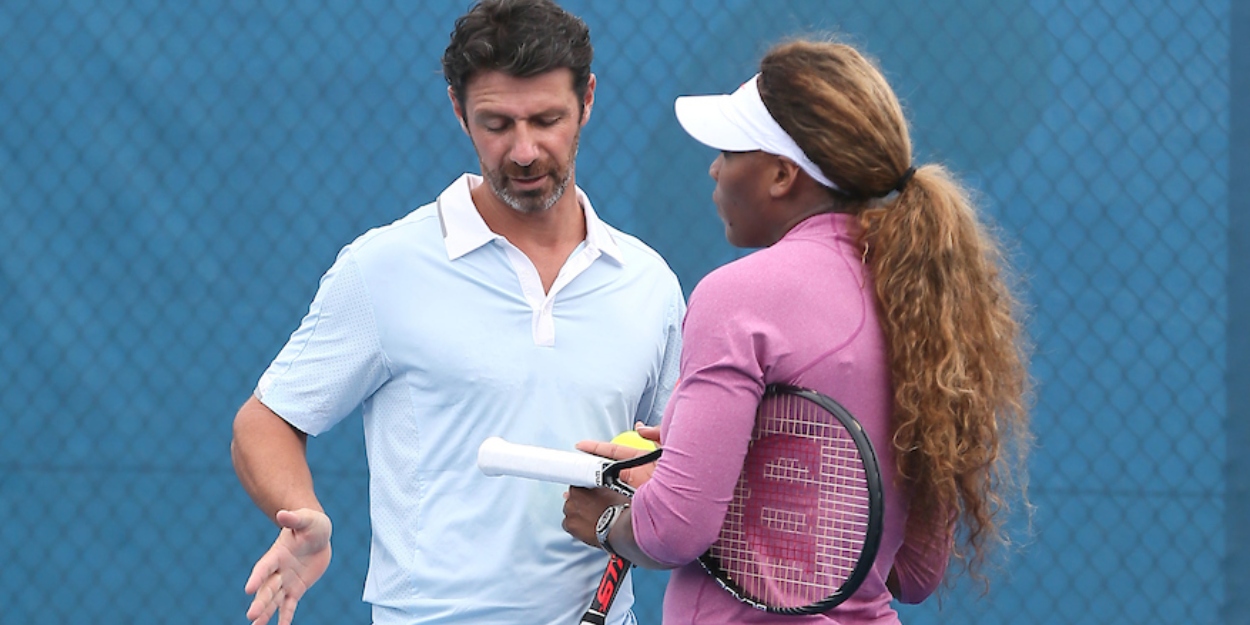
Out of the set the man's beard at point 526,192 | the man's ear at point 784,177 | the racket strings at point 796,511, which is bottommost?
the racket strings at point 796,511

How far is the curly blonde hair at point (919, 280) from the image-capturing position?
1.22m

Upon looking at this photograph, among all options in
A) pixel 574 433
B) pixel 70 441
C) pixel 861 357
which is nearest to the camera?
pixel 861 357

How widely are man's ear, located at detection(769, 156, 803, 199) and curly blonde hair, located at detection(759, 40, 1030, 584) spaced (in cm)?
3

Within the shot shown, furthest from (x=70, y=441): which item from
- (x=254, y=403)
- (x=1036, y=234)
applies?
(x=1036, y=234)

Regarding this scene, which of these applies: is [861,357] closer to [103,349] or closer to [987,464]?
[987,464]

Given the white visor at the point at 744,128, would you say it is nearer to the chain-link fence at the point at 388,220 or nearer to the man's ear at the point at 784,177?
the man's ear at the point at 784,177

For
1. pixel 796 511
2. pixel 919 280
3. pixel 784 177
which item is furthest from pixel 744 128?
pixel 796 511

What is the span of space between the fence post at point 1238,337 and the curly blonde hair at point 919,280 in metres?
2.37

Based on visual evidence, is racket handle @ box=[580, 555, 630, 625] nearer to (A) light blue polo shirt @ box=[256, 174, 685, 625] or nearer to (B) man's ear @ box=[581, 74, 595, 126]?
(A) light blue polo shirt @ box=[256, 174, 685, 625]

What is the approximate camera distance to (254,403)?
1659mm

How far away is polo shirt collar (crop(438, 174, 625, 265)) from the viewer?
65.7 inches

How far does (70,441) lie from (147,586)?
0.41 metres

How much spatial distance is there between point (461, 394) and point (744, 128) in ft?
1.67

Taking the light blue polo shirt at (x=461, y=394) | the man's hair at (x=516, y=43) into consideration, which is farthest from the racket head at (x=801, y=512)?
the man's hair at (x=516, y=43)
